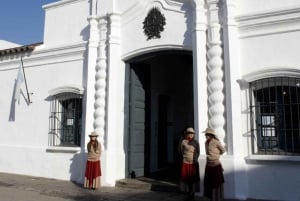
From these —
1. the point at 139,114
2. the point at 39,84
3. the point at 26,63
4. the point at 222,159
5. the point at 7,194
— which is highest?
the point at 26,63

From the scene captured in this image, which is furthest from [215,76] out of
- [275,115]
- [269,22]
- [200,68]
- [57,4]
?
[57,4]

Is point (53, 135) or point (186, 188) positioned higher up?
point (53, 135)

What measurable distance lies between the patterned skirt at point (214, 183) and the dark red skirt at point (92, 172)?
3.20m

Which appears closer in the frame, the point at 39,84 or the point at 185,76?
the point at 39,84

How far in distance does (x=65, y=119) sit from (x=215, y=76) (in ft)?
17.2

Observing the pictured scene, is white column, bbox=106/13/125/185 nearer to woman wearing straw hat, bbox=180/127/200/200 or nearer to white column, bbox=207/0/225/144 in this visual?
woman wearing straw hat, bbox=180/127/200/200

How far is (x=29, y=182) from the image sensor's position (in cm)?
989

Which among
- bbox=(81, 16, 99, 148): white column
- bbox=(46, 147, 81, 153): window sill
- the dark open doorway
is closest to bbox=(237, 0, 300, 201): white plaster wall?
the dark open doorway

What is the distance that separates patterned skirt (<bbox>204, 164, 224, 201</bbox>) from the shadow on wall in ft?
13.4

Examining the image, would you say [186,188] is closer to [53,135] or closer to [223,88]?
[223,88]

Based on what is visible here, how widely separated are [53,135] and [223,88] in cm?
576

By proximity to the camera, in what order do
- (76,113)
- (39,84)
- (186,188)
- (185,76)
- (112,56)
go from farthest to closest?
(185,76) < (39,84) < (76,113) < (112,56) < (186,188)

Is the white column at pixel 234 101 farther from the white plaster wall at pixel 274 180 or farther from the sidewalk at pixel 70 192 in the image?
the sidewalk at pixel 70 192

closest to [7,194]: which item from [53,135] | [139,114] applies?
[53,135]
